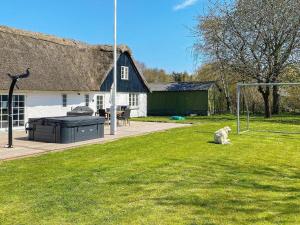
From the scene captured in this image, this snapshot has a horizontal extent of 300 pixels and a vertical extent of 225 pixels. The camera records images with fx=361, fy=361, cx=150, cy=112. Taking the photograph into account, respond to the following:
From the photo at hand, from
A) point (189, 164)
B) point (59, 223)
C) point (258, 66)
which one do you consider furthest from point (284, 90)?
point (59, 223)

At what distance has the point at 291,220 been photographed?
16.8 ft

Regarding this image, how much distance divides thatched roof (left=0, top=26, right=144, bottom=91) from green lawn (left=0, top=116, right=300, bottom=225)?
982 centimetres

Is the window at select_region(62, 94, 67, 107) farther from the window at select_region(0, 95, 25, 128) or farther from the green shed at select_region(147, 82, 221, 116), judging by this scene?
the green shed at select_region(147, 82, 221, 116)

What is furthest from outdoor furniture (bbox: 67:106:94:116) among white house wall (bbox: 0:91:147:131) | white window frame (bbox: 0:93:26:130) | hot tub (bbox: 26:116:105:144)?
hot tub (bbox: 26:116:105:144)

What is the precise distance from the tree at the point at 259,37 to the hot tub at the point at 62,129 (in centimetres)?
1702

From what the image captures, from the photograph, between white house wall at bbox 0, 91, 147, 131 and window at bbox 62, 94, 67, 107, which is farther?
window at bbox 62, 94, 67, 107

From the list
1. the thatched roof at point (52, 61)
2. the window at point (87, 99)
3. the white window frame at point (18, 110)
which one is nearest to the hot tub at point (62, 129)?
the white window frame at point (18, 110)

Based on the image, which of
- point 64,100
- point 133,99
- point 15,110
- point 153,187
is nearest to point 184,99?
point 133,99

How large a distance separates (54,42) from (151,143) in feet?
47.2

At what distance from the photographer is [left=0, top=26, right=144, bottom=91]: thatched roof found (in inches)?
769

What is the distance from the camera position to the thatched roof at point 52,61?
19.5 metres

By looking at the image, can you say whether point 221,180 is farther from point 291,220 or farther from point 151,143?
point 151,143

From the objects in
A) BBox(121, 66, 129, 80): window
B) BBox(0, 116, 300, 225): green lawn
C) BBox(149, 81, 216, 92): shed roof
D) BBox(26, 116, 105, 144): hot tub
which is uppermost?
BBox(121, 66, 129, 80): window

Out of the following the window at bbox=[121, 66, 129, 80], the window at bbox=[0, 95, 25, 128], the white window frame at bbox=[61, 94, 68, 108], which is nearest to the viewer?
the window at bbox=[0, 95, 25, 128]
